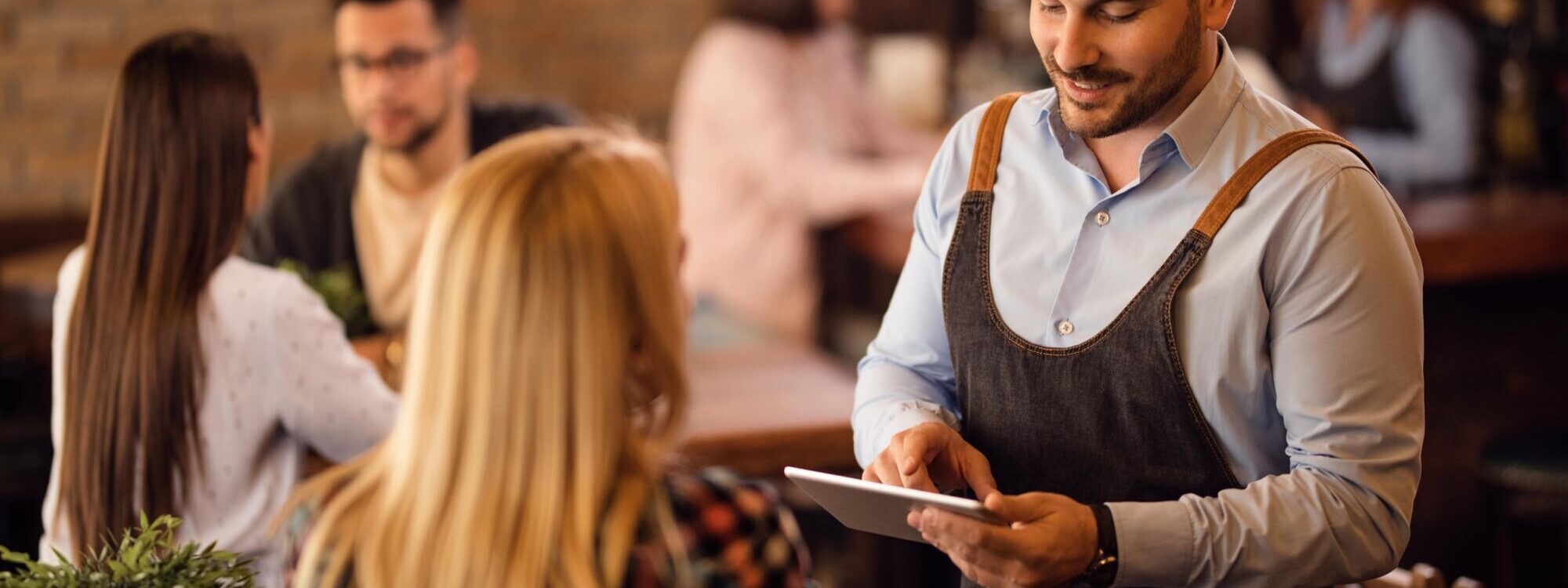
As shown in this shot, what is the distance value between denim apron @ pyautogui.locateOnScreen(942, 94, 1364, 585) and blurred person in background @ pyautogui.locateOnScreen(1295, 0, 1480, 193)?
2.54 metres

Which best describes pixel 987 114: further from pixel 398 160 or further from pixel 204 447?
pixel 398 160

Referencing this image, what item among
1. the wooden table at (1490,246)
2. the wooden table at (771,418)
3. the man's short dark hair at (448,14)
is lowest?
the wooden table at (771,418)

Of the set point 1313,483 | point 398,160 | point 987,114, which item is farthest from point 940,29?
point 1313,483

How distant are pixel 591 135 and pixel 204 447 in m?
0.79

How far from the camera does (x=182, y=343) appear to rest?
1.84m

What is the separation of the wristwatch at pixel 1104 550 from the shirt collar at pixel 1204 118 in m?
0.37

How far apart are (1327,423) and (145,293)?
1387 mm

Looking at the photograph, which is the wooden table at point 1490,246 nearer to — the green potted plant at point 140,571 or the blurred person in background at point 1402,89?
the blurred person in background at point 1402,89

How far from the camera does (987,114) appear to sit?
5.64 ft

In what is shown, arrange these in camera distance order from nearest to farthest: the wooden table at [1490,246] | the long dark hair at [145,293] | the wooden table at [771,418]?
the long dark hair at [145,293] < the wooden table at [771,418] < the wooden table at [1490,246]

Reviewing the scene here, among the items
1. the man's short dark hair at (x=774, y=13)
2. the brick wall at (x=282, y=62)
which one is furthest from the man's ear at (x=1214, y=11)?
the brick wall at (x=282, y=62)

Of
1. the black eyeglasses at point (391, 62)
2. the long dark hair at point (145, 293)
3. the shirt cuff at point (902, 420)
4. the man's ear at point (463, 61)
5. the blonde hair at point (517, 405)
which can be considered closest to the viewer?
the blonde hair at point (517, 405)

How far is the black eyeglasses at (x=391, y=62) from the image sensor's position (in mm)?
2822

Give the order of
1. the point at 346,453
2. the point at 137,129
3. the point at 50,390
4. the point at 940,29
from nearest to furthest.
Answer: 1. the point at 137,129
2. the point at 346,453
3. the point at 50,390
4. the point at 940,29
